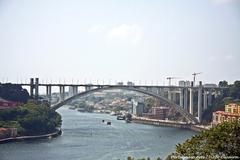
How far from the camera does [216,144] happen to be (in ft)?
8.43

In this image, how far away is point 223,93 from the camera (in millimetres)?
14727

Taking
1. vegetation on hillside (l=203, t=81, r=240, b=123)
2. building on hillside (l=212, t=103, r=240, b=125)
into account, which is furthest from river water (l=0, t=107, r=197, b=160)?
vegetation on hillside (l=203, t=81, r=240, b=123)

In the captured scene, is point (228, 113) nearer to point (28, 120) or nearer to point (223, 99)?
point (223, 99)

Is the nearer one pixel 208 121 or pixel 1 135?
pixel 1 135

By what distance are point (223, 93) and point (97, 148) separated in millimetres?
7845

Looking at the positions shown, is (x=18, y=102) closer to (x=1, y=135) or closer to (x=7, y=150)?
(x=1, y=135)

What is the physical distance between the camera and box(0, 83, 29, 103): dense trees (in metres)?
12.1

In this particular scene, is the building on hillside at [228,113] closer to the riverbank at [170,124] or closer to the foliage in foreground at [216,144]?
the riverbank at [170,124]

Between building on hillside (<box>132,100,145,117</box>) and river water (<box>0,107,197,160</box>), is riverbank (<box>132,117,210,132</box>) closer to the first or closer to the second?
building on hillside (<box>132,100,145,117</box>)

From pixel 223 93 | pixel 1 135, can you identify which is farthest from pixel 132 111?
pixel 1 135

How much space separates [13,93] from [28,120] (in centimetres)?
299

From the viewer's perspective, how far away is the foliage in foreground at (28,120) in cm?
920

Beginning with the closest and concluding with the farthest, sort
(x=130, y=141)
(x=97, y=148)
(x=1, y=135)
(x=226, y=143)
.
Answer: (x=226, y=143)
(x=97, y=148)
(x=1, y=135)
(x=130, y=141)

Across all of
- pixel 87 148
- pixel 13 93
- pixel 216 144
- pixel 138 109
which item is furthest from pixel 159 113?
pixel 216 144
